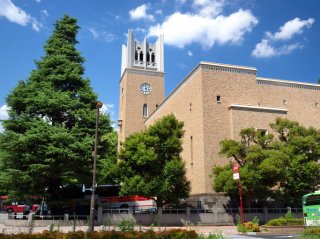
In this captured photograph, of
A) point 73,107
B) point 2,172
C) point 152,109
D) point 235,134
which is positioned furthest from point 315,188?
point 152,109

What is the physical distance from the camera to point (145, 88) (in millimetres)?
49688

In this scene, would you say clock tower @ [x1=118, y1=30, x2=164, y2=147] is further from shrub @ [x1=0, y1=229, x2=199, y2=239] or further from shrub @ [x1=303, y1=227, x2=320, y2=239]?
shrub @ [x1=0, y1=229, x2=199, y2=239]

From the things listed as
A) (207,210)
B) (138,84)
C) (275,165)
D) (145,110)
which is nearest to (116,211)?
(207,210)

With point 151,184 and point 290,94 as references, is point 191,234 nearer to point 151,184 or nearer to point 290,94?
point 151,184

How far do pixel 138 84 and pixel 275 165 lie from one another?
2975 cm

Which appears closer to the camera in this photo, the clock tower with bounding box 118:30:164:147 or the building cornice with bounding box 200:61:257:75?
the building cornice with bounding box 200:61:257:75

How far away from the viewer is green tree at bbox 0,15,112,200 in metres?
21.6

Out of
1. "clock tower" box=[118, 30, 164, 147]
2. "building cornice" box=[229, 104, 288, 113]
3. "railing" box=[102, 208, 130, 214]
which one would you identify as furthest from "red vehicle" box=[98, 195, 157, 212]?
"clock tower" box=[118, 30, 164, 147]

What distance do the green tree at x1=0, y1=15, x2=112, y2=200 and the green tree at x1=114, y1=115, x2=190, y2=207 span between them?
2153 mm

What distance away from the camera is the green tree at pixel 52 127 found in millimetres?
21578

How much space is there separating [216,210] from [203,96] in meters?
9.59

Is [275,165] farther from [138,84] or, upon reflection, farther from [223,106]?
[138,84]

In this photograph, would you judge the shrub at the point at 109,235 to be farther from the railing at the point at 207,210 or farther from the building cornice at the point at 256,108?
the building cornice at the point at 256,108

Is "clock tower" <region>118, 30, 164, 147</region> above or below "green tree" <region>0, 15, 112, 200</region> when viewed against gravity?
above
